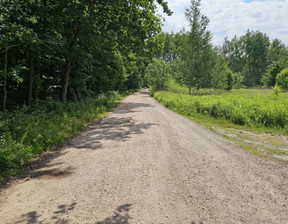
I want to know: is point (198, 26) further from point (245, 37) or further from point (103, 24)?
point (245, 37)

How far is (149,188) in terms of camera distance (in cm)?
386

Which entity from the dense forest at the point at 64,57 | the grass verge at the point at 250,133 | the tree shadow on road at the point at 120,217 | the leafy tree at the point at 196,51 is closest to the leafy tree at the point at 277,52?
the leafy tree at the point at 196,51

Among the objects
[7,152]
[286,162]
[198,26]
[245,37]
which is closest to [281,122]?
[286,162]

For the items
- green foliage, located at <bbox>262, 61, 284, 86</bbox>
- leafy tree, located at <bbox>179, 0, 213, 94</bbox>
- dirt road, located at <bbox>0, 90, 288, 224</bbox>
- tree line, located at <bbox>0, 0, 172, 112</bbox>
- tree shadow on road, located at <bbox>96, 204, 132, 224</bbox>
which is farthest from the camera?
green foliage, located at <bbox>262, 61, 284, 86</bbox>

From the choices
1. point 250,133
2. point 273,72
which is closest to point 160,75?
point 250,133

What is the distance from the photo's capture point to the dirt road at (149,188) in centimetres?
305

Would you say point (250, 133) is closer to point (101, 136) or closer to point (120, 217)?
point (101, 136)

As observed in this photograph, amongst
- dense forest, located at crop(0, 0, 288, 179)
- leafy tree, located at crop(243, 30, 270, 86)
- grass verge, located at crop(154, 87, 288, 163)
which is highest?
leafy tree, located at crop(243, 30, 270, 86)

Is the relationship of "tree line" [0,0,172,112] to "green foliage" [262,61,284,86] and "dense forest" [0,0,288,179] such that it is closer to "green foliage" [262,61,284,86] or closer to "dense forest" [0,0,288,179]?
"dense forest" [0,0,288,179]

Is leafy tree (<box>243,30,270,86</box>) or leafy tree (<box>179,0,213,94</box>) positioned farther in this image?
leafy tree (<box>243,30,270,86</box>)

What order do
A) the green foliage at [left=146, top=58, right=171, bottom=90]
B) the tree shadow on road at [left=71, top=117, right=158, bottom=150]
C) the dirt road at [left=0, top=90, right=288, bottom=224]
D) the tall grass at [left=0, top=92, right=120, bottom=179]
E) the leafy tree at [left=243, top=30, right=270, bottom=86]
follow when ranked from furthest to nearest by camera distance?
the leafy tree at [left=243, top=30, right=270, bottom=86], the green foliage at [left=146, top=58, right=171, bottom=90], the tree shadow on road at [left=71, top=117, right=158, bottom=150], the tall grass at [left=0, top=92, right=120, bottom=179], the dirt road at [left=0, top=90, right=288, bottom=224]

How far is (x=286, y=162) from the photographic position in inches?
217

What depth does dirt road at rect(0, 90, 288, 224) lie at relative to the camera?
3053 mm

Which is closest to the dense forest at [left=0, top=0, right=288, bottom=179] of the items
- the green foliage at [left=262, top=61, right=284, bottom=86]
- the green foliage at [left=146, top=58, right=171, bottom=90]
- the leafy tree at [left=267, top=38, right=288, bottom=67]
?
the green foliage at [left=146, top=58, right=171, bottom=90]
